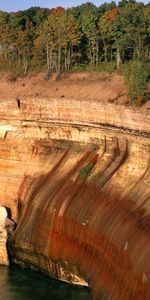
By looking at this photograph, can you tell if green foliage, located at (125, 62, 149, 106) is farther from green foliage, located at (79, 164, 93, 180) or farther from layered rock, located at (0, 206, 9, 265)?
layered rock, located at (0, 206, 9, 265)

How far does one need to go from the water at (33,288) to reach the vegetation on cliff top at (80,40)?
16373 mm

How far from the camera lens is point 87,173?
3934 centimetres

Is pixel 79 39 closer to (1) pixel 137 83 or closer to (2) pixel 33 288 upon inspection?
(1) pixel 137 83

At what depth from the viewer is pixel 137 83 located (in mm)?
40469

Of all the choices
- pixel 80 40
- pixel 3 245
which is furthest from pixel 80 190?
pixel 80 40

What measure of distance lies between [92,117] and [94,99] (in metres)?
2.13

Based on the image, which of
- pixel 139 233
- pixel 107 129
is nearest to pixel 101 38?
pixel 107 129

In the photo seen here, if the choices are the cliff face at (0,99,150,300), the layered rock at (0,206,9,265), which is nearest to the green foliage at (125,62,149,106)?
the cliff face at (0,99,150,300)

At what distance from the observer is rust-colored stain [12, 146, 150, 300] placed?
31.7 meters

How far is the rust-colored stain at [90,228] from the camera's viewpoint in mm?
31656

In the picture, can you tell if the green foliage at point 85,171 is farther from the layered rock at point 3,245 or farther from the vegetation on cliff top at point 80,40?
the vegetation on cliff top at point 80,40

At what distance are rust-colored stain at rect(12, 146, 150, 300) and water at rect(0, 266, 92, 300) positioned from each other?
854mm

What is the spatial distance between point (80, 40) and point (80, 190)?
1899cm

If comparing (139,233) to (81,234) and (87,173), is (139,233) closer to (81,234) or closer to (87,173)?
(81,234)
